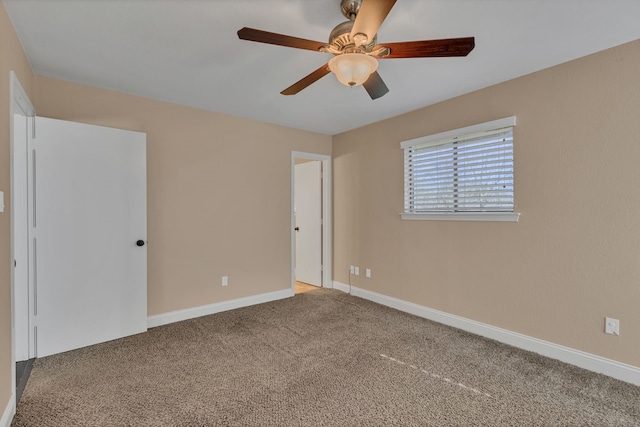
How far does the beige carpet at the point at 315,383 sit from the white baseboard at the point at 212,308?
19 cm

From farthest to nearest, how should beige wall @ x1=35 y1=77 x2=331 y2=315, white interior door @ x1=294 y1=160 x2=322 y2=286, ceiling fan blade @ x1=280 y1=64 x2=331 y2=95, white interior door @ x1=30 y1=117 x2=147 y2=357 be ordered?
white interior door @ x1=294 y1=160 x2=322 y2=286
beige wall @ x1=35 y1=77 x2=331 y2=315
white interior door @ x1=30 y1=117 x2=147 y2=357
ceiling fan blade @ x1=280 y1=64 x2=331 y2=95

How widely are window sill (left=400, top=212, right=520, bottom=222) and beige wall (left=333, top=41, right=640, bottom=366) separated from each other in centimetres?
6

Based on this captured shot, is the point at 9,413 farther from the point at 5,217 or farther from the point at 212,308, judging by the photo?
the point at 212,308

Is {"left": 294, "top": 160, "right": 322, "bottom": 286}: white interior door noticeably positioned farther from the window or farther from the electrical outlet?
the electrical outlet

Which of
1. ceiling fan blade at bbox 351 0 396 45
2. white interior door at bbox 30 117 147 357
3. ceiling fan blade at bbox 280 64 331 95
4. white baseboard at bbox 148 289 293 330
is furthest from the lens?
A: white baseboard at bbox 148 289 293 330

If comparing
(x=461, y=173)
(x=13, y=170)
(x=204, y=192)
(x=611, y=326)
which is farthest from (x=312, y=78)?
(x=611, y=326)

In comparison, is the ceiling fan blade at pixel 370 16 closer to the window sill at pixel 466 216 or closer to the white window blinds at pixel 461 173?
the white window blinds at pixel 461 173

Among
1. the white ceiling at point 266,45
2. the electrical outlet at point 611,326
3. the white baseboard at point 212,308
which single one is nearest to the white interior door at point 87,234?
the white baseboard at point 212,308

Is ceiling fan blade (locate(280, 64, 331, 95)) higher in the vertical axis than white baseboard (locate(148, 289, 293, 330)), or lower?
higher

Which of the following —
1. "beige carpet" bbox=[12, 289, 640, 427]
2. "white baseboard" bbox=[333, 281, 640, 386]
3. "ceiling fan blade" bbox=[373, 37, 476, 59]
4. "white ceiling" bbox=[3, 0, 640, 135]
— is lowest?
"beige carpet" bbox=[12, 289, 640, 427]

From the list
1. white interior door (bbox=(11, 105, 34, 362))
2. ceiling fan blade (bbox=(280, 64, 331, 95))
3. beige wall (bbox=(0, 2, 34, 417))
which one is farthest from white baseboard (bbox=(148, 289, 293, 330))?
ceiling fan blade (bbox=(280, 64, 331, 95))

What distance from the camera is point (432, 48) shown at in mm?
1646

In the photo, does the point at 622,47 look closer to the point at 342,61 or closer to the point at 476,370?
the point at 342,61

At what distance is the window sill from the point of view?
9.23 feet
